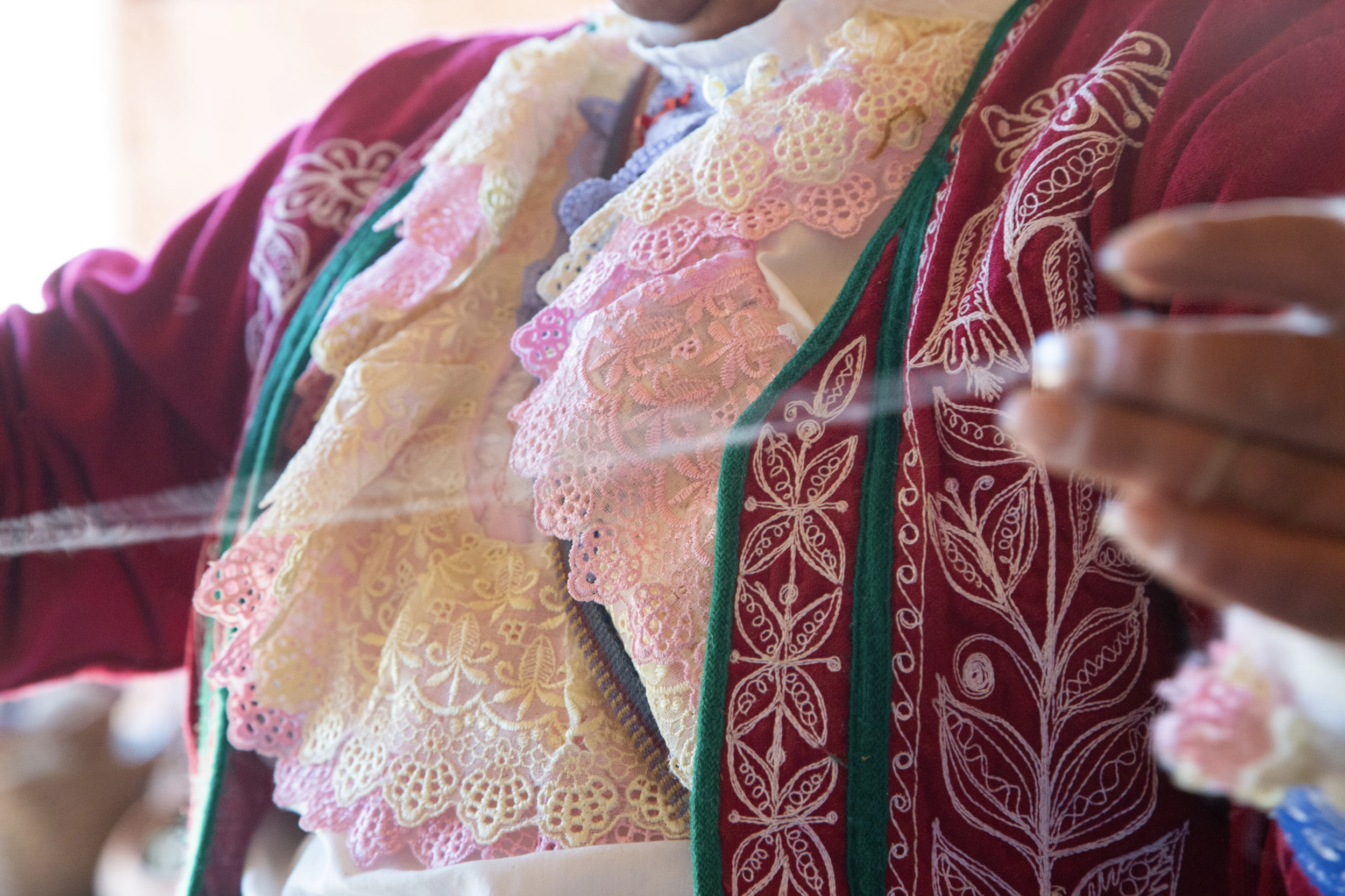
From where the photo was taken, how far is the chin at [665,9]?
442 mm

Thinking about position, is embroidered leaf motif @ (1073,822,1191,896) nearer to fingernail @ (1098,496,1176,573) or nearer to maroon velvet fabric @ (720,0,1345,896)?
maroon velvet fabric @ (720,0,1345,896)

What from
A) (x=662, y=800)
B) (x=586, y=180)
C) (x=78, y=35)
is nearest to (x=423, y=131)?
(x=586, y=180)

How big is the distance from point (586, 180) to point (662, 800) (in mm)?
310

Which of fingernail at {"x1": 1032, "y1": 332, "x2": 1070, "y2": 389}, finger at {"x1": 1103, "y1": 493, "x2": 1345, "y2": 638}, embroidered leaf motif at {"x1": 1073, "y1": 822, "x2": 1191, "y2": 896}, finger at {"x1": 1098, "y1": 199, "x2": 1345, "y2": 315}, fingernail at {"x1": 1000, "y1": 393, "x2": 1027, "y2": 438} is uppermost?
finger at {"x1": 1098, "y1": 199, "x2": 1345, "y2": 315}

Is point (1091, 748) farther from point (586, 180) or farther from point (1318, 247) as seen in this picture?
point (586, 180)

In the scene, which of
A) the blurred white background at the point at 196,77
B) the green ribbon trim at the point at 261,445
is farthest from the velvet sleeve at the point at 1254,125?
the blurred white background at the point at 196,77

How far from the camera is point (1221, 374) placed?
17cm

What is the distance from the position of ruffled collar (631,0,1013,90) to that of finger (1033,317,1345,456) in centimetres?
30

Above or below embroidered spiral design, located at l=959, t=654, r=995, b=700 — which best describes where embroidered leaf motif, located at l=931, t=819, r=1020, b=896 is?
below

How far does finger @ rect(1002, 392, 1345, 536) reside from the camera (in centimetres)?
17

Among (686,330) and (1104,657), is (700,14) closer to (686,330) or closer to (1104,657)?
(686,330)

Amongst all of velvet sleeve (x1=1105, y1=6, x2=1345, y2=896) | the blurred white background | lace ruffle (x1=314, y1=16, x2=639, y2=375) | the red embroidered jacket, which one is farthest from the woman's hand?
the blurred white background

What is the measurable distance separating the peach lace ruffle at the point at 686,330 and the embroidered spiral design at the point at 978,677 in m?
0.09

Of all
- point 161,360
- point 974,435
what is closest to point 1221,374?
point 974,435
